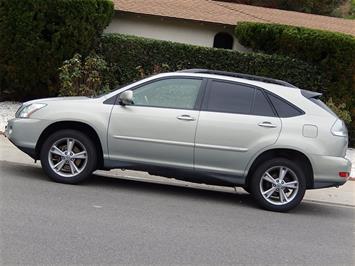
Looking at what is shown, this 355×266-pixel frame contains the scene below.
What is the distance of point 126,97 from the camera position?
779 centimetres

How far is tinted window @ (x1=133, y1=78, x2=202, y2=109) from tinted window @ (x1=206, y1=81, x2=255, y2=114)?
23 centimetres

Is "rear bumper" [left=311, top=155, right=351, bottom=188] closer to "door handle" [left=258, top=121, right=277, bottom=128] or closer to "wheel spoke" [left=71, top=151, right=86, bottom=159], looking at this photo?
"door handle" [left=258, top=121, right=277, bottom=128]

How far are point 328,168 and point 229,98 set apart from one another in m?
1.60

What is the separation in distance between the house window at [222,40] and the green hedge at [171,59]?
4.25 meters

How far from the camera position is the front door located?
782cm

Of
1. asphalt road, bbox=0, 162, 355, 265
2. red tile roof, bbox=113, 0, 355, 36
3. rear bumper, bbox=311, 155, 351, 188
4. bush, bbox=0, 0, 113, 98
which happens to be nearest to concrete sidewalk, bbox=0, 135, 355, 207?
asphalt road, bbox=0, 162, 355, 265

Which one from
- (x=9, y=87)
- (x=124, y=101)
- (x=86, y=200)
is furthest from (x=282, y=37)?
(x=86, y=200)

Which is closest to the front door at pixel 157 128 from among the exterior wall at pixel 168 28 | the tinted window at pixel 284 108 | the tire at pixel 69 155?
the tire at pixel 69 155

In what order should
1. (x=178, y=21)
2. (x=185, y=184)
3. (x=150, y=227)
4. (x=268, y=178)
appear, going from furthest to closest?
(x=178, y=21), (x=185, y=184), (x=268, y=178), (x=150, y=227)

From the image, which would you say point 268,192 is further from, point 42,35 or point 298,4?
point 298,4

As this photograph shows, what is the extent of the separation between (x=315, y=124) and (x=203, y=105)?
1502mm

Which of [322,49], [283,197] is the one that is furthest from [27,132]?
[322,49]

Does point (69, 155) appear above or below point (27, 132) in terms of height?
below

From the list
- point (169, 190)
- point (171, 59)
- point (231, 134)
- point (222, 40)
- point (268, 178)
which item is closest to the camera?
point (231, 134)
